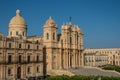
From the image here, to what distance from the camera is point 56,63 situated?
65000mm

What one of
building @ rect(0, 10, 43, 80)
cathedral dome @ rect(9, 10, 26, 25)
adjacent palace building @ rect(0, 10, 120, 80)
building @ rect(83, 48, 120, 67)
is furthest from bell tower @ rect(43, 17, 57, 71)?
building @ rect(83, 48, 120, 67)

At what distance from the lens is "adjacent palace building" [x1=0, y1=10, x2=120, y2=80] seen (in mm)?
49719

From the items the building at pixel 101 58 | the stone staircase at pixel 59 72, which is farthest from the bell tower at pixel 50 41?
the building at pixel 101 58

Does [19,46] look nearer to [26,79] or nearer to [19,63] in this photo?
[19,63]

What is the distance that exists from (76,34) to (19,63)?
86.9 ft

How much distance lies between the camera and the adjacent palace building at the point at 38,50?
163 ft

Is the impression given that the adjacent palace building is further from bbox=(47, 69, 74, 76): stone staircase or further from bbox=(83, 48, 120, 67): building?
bbox=(83, 48, 120, 67): building

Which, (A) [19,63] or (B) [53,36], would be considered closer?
(A) [19,63]

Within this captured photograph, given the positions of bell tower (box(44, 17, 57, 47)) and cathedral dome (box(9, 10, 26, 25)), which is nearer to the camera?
cathedral dome (box(9, 10, 26, 25))

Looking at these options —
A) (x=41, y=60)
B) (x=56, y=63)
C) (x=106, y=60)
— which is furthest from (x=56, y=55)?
(x=106, y=60)

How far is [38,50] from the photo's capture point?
58312 mm

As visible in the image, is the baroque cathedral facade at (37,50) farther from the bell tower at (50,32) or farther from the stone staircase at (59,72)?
the stone staircase at (59,72)

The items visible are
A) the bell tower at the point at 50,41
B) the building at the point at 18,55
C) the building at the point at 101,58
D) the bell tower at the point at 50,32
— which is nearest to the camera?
the building at the point at 18,55

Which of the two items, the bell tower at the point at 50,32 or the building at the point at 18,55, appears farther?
the bell tower at the point at 50,32
